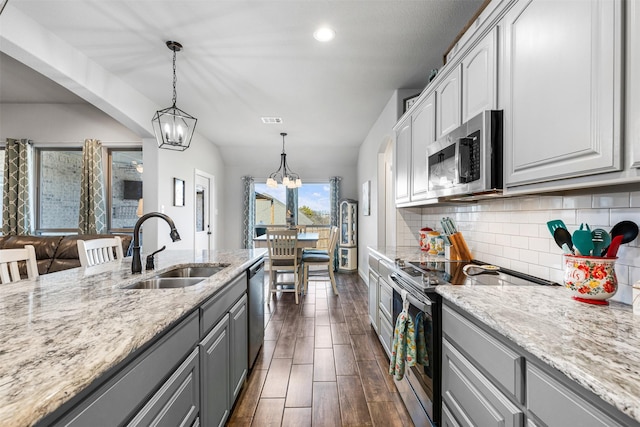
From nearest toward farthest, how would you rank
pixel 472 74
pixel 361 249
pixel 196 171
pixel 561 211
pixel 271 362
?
pixel 561 211, pixel 472 74, pixel 271 362, pixel 196 171, pixel 361 249

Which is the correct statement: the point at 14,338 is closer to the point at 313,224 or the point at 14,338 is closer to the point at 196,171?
the point at 196,171

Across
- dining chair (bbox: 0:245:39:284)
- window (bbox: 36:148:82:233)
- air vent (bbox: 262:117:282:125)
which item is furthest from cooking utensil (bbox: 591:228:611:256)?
window (bbox: 36:148:82:233)

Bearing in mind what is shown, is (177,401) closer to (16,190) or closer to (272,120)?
(272,120)

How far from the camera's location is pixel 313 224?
729 centimetres

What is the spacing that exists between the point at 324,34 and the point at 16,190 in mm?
5242

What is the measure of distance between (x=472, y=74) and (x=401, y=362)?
1621mm

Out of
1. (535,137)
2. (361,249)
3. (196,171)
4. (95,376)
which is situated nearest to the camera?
(95,376)

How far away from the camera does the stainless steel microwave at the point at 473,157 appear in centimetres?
143

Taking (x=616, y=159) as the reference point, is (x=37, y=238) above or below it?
below

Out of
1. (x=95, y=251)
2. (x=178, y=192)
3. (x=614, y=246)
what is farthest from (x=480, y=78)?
(x=178, y=192)

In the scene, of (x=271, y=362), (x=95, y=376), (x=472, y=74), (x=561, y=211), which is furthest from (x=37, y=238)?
(x=561, y=211)

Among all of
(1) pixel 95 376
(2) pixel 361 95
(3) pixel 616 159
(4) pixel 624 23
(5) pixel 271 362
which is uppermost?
(2) pixel 361 95

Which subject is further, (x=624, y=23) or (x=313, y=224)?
(x=313, y=224)

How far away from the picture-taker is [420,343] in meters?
1.60
